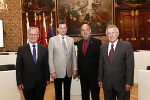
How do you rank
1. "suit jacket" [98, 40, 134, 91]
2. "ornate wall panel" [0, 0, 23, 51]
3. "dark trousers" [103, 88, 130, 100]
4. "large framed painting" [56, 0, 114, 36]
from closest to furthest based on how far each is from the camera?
"suit jacket" [98, 40, 134, 91] → "dark trousers" [103, 88, 130, 100] → "large framed painting" [56, 0, 114, 36] → "ornate wall panel" [0, 0, 23, 51]

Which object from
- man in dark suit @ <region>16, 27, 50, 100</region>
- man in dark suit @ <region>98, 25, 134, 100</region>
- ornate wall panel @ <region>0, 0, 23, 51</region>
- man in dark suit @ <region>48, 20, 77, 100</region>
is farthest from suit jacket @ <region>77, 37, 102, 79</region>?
ornate wall panel @ <region>0, 0, 23, 51</region>

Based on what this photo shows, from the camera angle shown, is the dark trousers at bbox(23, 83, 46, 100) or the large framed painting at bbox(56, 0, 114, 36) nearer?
the dark trousers at bbox(23, 83, 46, 100)

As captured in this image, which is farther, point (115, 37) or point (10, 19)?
point (10, 19)

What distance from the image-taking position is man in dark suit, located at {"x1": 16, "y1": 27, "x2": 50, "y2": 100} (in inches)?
154

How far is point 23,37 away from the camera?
13.1 meters

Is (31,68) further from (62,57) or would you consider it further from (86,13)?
(86,13)

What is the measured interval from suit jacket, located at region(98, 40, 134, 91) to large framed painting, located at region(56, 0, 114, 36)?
26.4 ft

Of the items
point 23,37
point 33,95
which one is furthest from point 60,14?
point 33,95

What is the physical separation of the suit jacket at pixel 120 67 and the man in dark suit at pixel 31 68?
103 cm

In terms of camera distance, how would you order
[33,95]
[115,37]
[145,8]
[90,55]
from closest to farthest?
1. [115,37]
2. [33,95]
3. [90,55]
4. [145,8]

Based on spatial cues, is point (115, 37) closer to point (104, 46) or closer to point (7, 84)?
point (104, 46)

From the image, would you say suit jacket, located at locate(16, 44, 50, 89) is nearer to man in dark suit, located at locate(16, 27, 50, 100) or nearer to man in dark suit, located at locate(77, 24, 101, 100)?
man in dark suit, located at locate(16, 27, 50, 100)

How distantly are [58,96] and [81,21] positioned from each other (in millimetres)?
7741

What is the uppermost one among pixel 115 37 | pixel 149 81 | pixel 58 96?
pixel 115 37
